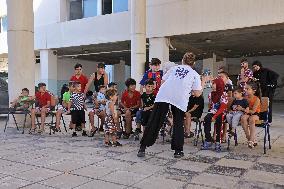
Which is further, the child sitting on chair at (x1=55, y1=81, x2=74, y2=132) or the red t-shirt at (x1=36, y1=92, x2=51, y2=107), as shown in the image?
the red t-shirt at (x1=36, y1=92, x2=51, y2=107)

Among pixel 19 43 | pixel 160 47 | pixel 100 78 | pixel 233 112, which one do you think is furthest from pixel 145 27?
pixel 233 112

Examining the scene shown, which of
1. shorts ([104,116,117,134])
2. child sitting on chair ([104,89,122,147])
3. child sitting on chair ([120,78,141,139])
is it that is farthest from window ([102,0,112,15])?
shorts ([104,116,117,134])

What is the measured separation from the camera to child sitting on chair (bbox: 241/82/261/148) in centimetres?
534

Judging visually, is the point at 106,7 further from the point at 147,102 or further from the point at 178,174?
the point at 178,174

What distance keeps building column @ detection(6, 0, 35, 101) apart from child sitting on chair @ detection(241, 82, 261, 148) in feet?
19.3

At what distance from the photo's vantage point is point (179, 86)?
4.69 m

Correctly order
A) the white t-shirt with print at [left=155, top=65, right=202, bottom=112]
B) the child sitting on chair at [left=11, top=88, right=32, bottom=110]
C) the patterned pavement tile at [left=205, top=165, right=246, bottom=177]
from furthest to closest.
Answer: the child sitting on chair at [left=11, top=88, right=32, bottom=110], the white t-shirt with print at [left=155, top=65, right=202, bottom=112], the patterned pavement tile at [left=205, top=165, right=246, bottom=177]

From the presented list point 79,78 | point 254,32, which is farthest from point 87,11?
point 79,78

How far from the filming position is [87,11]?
17.6 m

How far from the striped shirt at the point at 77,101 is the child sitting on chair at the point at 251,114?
11.3 feet

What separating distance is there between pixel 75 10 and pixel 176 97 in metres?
14.8

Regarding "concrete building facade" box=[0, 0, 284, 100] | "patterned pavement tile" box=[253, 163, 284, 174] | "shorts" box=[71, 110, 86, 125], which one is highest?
"concrete building facade" box=[0, 0, 284, 100]

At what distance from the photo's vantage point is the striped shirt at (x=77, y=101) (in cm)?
693

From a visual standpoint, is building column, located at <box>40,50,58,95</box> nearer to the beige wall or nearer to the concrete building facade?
the concrete building facade
